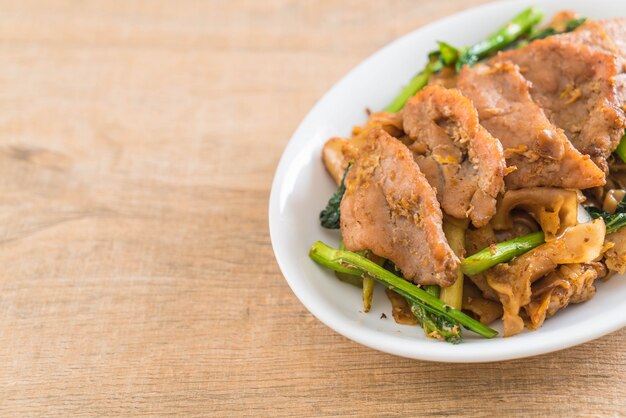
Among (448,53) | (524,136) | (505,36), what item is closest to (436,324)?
(524,136)

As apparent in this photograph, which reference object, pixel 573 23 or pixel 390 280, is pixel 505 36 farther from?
pixel 390 280

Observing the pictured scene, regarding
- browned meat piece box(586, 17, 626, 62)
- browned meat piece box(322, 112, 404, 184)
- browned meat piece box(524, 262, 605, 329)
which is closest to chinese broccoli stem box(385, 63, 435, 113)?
browned meat piece box(322, 112, 404, 184)

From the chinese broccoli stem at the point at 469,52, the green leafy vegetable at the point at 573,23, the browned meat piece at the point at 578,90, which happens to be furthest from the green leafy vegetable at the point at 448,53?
the green leafy vegetable at the point at 573,23

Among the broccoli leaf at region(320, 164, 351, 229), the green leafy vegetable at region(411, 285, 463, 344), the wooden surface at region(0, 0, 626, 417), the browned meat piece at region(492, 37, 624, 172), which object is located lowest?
the wooden surface at region(0, 0, 626, 417)

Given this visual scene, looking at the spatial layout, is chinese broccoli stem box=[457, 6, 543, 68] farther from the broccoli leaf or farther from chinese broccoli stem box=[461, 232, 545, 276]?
chinese broccoli stem box=[461, 232, 545, 276]

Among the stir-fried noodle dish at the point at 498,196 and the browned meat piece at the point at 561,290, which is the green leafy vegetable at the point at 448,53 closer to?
the stir-fried noodle dish at the point at 498,196

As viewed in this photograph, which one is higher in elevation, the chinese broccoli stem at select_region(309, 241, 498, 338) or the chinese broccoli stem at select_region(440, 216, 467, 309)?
the chinese broccoli stem at select_region(440, 216, 467, 309)

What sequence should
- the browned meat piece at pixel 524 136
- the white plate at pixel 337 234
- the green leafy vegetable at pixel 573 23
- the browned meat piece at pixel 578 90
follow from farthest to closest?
the green leafy vegetable at pixel 573 23 < the browned meat piece at pixel 578 90 < the browned meat piece at pixel 524 136 < the white plate at pixel 337 234
